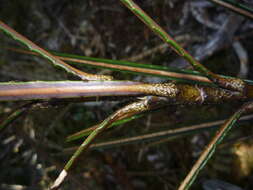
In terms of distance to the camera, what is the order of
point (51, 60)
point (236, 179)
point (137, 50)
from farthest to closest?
point (137, 50) → point (236, 179) → point (51, 60)

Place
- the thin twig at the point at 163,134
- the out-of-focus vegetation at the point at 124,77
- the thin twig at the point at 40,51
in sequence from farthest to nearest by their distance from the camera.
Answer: the out-of-focus vegetation at the point at 124,77
the thin twig at the point at 163,134
the thin twig at the point at 40,51

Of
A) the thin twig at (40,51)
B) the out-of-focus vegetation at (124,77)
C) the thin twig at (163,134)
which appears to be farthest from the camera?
the out-of-focus vegetation at (124,77)

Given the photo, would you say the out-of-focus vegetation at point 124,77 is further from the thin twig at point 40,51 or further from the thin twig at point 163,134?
the thin twig at point 40,51

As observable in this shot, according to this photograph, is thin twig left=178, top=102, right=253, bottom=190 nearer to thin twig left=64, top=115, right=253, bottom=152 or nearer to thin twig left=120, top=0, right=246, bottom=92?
thin twig left=120, top=0, right=246, bottom=92

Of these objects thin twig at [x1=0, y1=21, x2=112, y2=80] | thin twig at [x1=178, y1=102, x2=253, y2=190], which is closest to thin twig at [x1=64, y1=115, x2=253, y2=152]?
thin twig at [x1=178, y1=102, x2=253, y2=190]

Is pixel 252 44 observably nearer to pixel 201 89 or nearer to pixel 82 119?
pixel 201 89

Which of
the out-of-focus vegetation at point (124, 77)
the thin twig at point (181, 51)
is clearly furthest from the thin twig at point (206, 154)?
the out-of-focus vegetation at point (124, 77)

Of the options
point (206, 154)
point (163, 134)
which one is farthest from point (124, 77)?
point (206, 154)

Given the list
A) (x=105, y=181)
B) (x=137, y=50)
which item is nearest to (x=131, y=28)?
(x=137, y=50)

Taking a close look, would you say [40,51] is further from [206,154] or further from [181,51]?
[206,154]
